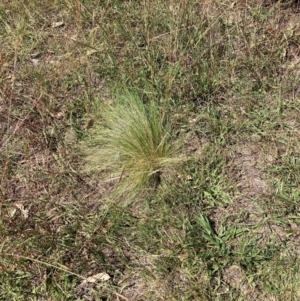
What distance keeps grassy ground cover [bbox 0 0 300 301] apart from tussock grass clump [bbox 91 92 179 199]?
0.01 meters

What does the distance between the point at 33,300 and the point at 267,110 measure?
1727mm

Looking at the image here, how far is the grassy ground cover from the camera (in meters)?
2.53

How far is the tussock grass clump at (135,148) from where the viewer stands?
2.82 meters

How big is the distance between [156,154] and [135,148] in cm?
12

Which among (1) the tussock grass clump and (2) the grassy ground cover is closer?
(2) the grassy ground cover

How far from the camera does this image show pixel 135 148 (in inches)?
113

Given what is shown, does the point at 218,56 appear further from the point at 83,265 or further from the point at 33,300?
the point at 33,300

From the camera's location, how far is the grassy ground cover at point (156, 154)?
2529 millimetres

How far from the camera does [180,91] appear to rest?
3.29 m

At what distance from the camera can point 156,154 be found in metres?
2.88

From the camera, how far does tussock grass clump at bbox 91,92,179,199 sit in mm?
2816

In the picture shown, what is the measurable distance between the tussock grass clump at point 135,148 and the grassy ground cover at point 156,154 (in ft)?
0.04

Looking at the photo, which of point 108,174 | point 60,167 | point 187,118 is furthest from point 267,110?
point 60,167

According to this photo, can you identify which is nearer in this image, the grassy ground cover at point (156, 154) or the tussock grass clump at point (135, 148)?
the grassy ground cover at point (156, 154)
